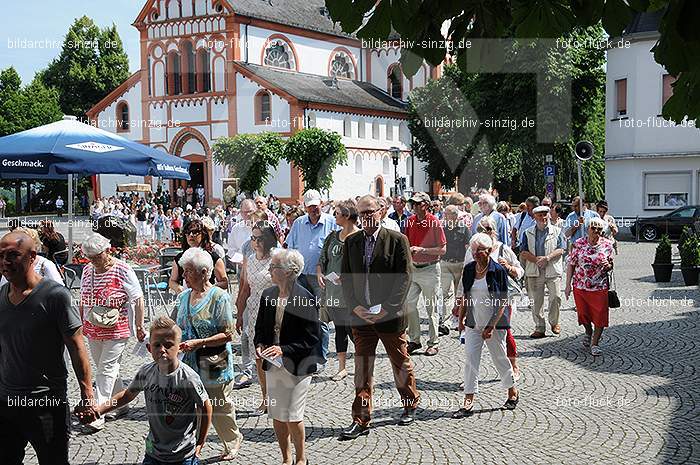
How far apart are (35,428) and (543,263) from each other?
773 centimetres

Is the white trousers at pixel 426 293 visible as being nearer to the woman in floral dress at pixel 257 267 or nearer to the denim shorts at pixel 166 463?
the woman in floral dress at pixel 257 267

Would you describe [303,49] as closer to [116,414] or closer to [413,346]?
[413,346]

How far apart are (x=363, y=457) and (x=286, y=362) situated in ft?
3.49

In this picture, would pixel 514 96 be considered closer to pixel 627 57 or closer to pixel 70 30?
pixel 627 57

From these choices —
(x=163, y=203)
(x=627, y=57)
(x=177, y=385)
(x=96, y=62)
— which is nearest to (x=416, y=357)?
(x=177, y=385)

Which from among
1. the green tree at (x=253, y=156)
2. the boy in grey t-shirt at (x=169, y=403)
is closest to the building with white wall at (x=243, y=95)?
the green tree at (x=253, y=156)

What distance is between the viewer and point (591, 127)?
43094mm

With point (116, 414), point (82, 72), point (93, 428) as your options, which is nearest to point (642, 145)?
point (116, 414)

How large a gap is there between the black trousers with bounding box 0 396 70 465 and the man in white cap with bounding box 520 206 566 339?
24.9ft

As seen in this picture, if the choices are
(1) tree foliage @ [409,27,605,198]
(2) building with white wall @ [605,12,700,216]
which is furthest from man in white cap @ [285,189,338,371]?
(1) tree foliage @ [409,27,605,198]

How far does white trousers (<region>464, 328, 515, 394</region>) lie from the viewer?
7.50 meters

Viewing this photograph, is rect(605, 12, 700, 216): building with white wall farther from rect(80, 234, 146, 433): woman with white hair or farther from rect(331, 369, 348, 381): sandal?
rect(80, 234, 146, 433): woman with white hair

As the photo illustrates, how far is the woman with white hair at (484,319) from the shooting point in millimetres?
7543

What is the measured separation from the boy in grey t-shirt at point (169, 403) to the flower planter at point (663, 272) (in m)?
14.1
